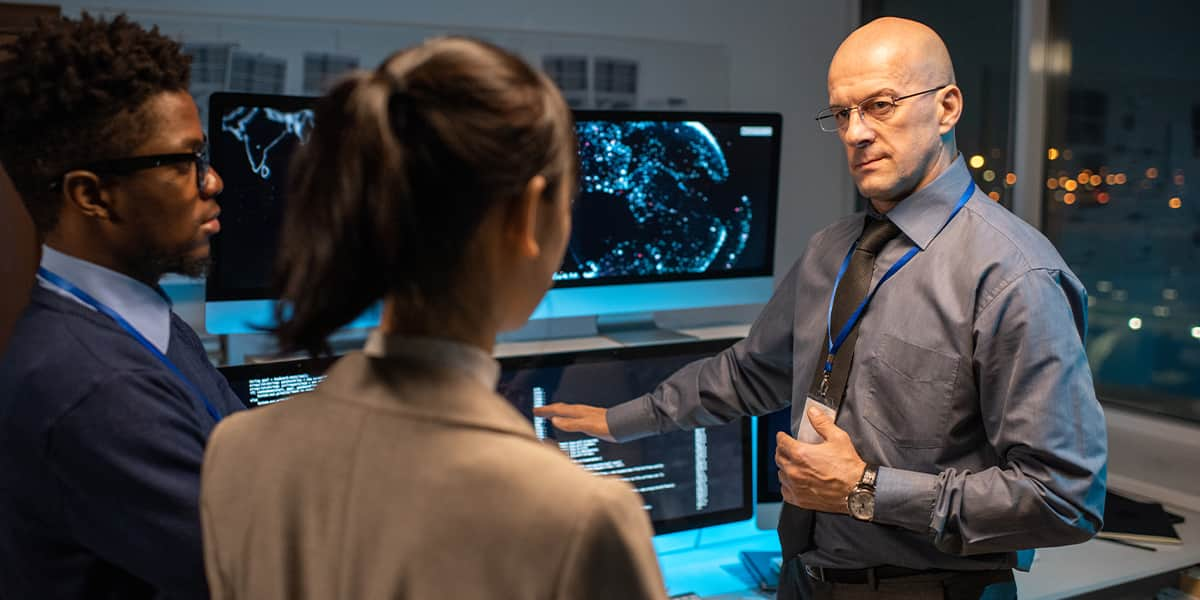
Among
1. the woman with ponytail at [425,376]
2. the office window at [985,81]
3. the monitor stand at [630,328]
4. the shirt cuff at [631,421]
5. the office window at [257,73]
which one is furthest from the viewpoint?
the office window at [985,81]

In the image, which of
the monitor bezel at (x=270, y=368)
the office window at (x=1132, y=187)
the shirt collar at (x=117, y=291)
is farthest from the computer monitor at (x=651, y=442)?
the office window at (x=1132, y=187)

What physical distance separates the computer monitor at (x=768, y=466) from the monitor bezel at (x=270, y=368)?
0.94 metres

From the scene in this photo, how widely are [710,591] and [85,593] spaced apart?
1.29 metres

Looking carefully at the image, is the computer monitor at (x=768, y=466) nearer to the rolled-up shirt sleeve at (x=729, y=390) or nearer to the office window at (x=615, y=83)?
the rolled-up shirt sleeve at (x=729, y=390)

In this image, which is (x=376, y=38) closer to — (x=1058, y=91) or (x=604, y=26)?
(x=604, y=26)

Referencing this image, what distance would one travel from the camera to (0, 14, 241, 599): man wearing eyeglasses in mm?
988

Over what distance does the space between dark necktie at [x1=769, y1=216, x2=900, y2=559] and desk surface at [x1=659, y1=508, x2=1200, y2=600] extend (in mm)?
411

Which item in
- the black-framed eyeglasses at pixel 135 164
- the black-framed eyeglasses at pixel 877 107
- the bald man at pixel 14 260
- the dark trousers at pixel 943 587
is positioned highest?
the black-framed eyeglasses at pixel 877 107

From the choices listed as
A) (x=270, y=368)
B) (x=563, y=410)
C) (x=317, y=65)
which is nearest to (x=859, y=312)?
(x=563, y=410)

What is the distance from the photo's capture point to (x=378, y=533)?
25.4 inches

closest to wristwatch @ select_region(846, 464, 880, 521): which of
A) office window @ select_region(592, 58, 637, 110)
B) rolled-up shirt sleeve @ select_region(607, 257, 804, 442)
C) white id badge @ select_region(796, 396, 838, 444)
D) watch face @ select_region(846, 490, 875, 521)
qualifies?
watch face @ select_region(846, 490, 875, 521)

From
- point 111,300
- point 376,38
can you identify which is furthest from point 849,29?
point 111,300

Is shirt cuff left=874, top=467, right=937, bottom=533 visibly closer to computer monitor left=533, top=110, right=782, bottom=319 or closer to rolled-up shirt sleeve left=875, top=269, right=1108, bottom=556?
rolled-up shirt sleeve left=875, top=269, right=1108, bottom=556

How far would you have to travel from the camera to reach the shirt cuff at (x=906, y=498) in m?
1.38
